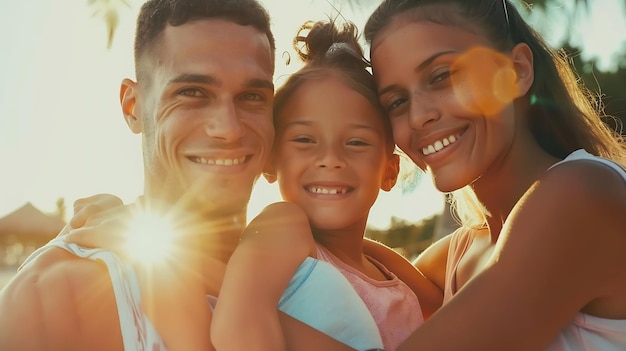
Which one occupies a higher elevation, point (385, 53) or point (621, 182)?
point (385, 53)

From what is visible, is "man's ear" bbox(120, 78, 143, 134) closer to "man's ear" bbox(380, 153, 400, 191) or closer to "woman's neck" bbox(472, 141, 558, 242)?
"man's ear" bbox(380, 153, 400, 191)

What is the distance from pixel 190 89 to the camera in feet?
11.5

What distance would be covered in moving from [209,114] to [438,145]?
1090mm

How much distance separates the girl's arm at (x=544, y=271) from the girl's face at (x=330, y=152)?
0.98 metres

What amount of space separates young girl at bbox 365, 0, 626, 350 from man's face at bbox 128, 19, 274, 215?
2.03 feet

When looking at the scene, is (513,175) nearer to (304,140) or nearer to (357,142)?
(357,142)

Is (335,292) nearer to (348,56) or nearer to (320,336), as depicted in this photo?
(320,336)

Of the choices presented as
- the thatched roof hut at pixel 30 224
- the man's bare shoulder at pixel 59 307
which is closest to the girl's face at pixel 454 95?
the man's bare shoulder at pixel 59 307

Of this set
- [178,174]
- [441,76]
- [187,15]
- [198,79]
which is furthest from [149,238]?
[441,76]

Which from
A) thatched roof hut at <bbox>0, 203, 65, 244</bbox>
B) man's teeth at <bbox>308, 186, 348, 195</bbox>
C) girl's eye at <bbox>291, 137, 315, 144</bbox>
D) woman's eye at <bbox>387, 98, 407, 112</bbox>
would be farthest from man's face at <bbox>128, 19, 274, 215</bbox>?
thatched roof hut at <bbox>0, 203, 65, 244</bbox>

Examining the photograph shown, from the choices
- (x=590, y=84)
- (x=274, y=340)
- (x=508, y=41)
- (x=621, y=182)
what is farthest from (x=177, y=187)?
(x=590, y=84)

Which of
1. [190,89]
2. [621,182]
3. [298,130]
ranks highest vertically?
[190,89]

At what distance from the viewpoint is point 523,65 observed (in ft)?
11.4

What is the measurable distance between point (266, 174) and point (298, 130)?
38 cm
